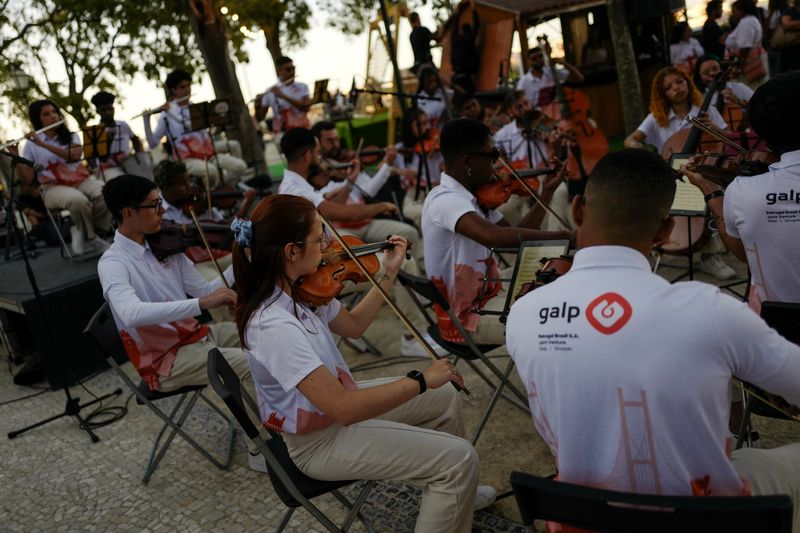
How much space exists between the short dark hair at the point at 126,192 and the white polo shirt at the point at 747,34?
9126 mm

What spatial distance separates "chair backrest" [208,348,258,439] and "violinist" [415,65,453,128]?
18.0ft

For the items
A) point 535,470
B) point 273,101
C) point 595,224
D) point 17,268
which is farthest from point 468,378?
point 273,101

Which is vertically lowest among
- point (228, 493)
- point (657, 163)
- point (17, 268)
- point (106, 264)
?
point (228, 493)

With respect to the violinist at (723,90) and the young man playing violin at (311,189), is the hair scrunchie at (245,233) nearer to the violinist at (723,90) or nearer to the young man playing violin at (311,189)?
the young man playing violin at (311,189)

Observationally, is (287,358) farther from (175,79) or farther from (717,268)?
(175,79)

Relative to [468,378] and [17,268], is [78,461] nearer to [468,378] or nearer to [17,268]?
[468,378]

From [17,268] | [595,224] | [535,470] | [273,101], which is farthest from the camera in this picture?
[273,101]

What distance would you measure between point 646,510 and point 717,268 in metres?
3.99

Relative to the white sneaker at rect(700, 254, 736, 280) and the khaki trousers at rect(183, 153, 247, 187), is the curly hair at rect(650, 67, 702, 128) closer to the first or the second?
the white sneaker at rect(700, 254, 736, 280)

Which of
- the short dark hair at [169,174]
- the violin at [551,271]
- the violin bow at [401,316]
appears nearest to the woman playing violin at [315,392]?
the violin bow at [401,316]

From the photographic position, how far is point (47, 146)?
634 cm

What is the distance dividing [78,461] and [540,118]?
4.89 metres

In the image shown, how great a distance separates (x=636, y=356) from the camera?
54.1 inches

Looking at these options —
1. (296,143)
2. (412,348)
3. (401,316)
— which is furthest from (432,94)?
(401,316)
